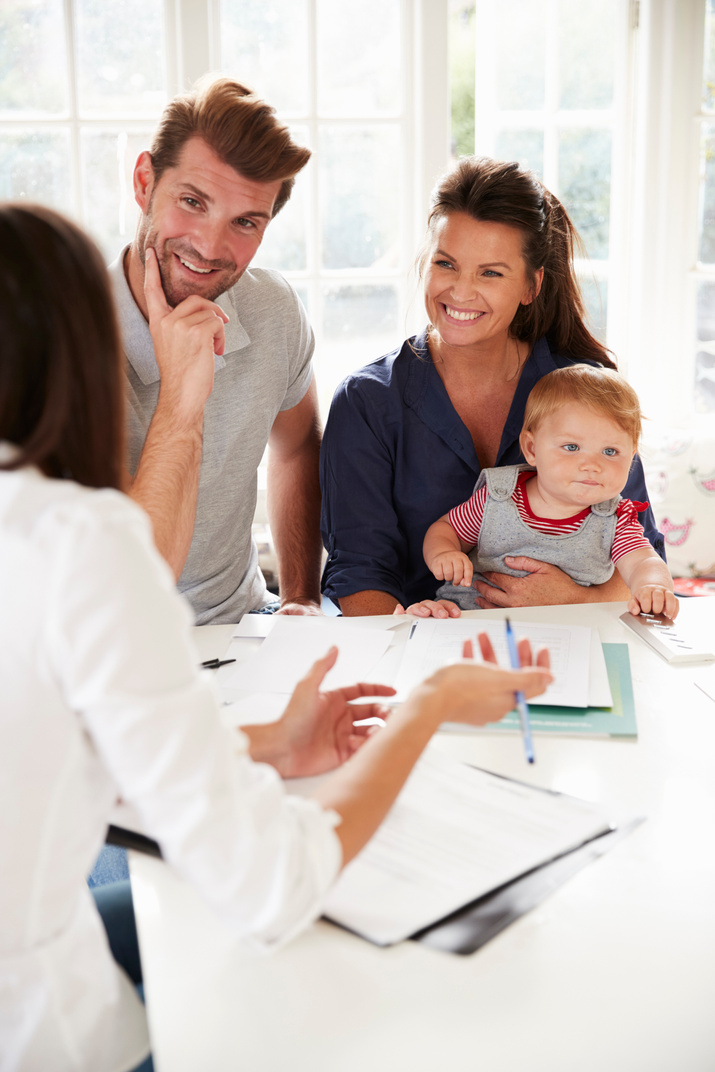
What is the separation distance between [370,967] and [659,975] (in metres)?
0.23

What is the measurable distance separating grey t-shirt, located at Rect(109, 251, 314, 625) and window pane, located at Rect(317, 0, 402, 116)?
137 cm

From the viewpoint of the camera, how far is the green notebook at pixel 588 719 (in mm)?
1134

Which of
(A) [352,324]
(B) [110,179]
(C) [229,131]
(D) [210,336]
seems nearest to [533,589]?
(D) [210,336]

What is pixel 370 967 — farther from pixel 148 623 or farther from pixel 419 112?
pixel 419 112

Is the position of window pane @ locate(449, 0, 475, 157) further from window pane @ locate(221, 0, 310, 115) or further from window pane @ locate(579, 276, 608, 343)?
window pane @ locate(221, 0, 310, 115)

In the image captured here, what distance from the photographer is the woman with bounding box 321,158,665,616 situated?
185 centimetres

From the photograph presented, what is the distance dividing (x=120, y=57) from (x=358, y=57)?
2.49 ft

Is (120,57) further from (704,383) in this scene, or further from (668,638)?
(668,638)

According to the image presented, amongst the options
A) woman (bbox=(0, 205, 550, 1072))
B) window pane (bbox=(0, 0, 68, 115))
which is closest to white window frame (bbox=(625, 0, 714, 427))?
window pane (bbox=(0, 0, 68, 115))

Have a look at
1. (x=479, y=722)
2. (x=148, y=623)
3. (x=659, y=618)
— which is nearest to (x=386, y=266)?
(x=659, y=618)

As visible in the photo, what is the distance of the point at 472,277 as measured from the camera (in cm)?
186

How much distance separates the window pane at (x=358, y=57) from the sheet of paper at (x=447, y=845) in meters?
→ 2.63

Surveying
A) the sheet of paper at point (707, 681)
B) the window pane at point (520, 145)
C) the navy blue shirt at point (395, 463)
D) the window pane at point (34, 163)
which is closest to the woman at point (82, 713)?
the sheet of paper at point (707, 681)

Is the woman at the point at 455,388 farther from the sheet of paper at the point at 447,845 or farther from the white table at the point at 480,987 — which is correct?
the white table at the point at 480,987
